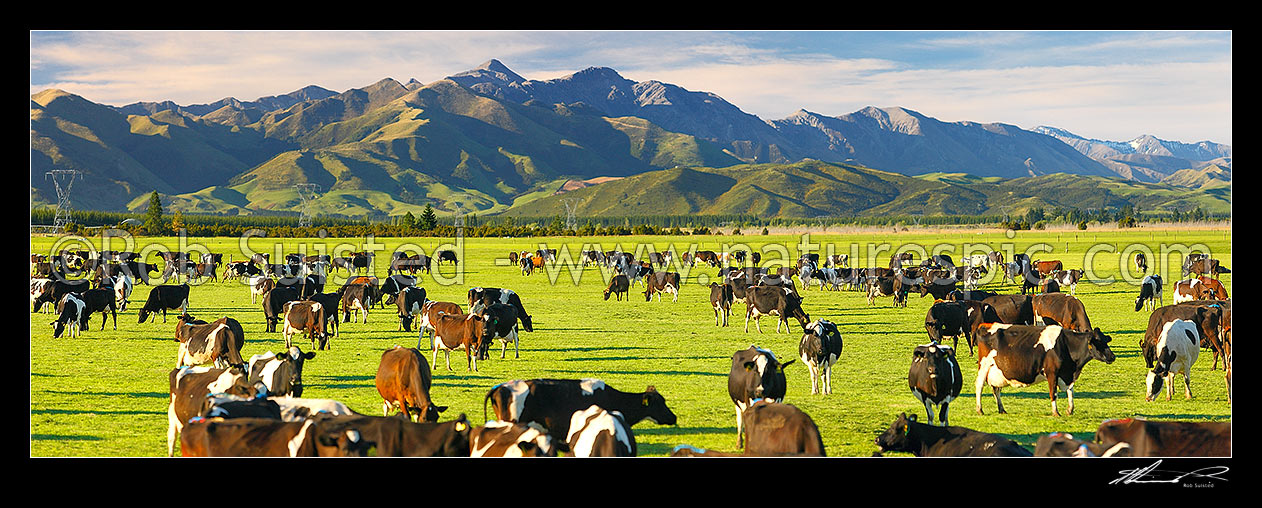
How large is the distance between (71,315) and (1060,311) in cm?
2709

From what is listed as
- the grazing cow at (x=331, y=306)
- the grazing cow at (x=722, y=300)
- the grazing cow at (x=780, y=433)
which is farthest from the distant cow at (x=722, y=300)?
the grazing cow at (x=780, y=433)

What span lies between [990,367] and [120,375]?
16868 millimetres

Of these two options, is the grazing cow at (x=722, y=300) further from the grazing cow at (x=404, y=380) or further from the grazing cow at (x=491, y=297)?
the grazing cow at (x=404, y=380)

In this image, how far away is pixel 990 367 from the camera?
14.8 m

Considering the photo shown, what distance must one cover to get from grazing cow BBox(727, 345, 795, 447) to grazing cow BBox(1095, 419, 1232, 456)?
426 cm

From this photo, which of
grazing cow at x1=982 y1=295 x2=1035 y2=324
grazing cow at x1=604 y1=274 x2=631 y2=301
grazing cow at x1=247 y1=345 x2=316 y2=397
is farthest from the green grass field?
grazing cow at x1=982 y1=295 x2=1035 y2=324

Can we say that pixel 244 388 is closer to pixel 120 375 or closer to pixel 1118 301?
pixel 120 375

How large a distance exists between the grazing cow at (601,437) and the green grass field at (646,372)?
1987 mm

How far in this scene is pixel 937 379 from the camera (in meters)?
13.7

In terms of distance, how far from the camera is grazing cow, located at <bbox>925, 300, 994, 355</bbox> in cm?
2197

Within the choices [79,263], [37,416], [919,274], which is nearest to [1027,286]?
[919,274]

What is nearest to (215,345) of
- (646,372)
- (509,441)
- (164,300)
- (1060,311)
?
(646,372)

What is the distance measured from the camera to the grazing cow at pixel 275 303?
26.2 meters

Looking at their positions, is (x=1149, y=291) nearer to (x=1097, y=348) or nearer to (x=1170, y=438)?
(x=1097, y=348)
